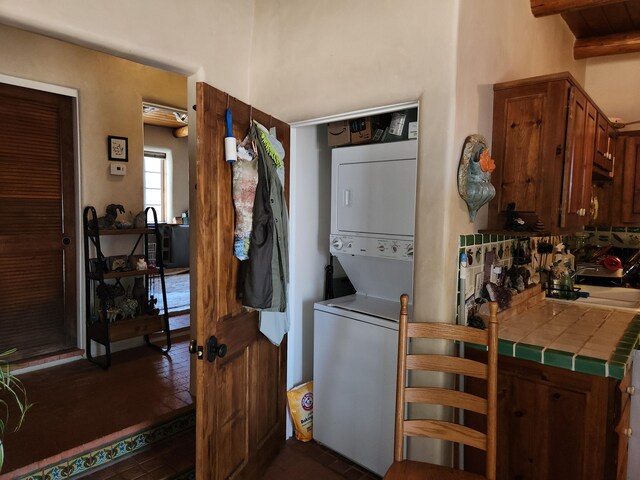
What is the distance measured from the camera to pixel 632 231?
385 cm

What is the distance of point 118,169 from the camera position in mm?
3572

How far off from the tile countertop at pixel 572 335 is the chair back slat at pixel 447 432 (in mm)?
418

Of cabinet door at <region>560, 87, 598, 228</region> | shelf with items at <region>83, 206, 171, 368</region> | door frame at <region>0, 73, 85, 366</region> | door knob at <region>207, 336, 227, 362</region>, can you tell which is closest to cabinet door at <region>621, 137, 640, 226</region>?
cabinet door at <region>560, 87, 598, 228</region>

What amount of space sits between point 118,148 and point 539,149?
3241 millimetres

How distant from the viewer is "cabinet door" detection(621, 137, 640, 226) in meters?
3.43

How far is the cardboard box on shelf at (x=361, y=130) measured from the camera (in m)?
2.44

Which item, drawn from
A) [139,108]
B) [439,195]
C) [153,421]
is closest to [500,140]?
[439,195]

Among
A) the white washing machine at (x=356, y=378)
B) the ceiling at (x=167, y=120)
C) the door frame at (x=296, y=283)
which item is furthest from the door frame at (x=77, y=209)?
the ceiling at (x=167, y=120)

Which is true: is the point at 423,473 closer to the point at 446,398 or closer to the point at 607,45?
the point at 446,398

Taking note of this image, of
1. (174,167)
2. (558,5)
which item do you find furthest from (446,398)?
(174,167)

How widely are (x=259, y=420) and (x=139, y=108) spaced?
118 inches

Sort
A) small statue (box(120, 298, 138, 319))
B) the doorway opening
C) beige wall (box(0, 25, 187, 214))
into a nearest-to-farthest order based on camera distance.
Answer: beige wall (box(0, 25, 187, 214)), small statue (box(120, 298, 138, 319)), the doorway opening

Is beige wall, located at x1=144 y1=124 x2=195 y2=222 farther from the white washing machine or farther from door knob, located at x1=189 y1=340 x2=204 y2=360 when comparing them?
door knob, located at x1=189 y1=340 x2=204 y2=360

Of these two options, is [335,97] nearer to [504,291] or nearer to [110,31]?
[110,31]
